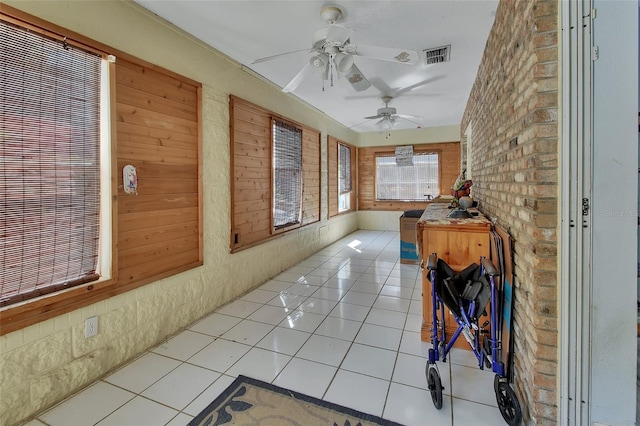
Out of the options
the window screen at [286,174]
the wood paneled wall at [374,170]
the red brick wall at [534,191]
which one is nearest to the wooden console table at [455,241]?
the red brick wall at [534,191]

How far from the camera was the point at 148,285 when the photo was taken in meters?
2.51

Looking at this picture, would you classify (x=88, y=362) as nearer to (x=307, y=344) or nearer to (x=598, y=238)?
(x=307, y=344)

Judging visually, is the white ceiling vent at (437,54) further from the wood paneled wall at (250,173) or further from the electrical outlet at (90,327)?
the electrical outlet at (90,327)

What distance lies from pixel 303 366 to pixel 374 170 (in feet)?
21.9

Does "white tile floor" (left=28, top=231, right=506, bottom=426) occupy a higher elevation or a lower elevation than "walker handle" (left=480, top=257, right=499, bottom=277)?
lower

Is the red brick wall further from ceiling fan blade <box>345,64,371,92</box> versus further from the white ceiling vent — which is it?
ceiling fan blade <box>345,64,371,92</box>

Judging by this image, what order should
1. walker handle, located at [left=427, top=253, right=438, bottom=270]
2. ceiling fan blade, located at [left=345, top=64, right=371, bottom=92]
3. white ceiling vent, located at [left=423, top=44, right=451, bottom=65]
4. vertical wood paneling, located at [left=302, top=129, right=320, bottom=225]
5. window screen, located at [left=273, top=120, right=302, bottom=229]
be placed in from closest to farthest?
walker handle, located at [left=427, top=253, right=438, bottom=270] < ceiling fan blade, located at [left=345, top=64, right=371, bottom=92] < white ceiling vent, located at [left=423, top=44, right=451, bottom=65] < window screen, located at [left=273, top=120, right=302, bottom=229] < vertical wood paneling, located at [left=302, top=129, right=320, bottom=225]

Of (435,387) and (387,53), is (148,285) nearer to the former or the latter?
(435,387)

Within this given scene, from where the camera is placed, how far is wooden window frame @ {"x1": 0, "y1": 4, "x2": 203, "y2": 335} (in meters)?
1.70

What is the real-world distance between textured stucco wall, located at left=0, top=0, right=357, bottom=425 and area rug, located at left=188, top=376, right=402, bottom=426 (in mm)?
991

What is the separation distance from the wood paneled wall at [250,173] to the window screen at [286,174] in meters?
0.18

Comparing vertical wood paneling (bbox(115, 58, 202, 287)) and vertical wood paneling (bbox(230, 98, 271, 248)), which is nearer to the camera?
vertical wood paneling (bbox(115, 58, 202, 287))

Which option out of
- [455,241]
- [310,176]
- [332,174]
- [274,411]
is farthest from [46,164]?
[332,174]

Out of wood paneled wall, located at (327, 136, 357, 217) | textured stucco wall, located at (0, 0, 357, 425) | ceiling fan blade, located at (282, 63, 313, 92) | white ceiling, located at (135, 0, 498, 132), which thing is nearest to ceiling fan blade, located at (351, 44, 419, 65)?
white ceiling, located at (135, 0, 498, 132)
